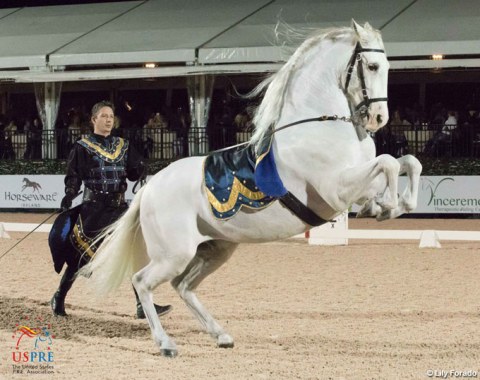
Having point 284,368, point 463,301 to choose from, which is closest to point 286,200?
point 284,368

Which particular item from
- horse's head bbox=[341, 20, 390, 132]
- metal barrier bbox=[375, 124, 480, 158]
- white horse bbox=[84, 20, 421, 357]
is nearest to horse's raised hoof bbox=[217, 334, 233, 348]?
white horse bbox=[84, 20, 421, 357]

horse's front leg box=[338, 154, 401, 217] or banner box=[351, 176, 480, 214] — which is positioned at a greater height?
horse's front leg box=[338, 154, 401, 217]

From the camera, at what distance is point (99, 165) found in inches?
312

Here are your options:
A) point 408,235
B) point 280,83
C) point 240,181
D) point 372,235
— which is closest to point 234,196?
point 240,181

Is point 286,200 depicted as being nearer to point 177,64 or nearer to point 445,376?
point 445,376

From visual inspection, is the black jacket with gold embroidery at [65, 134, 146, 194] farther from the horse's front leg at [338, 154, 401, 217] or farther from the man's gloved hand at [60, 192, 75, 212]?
the horse's front leg at [338, 154, 401, 217]

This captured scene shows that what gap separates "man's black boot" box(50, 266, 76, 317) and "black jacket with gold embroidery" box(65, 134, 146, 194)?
770 mm

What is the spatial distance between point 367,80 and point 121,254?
2323mm

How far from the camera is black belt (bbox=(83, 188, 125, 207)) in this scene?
7969mm

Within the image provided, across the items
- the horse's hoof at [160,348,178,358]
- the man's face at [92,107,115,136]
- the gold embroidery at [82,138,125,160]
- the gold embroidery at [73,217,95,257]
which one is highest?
the man's face at [92,107,115,136]

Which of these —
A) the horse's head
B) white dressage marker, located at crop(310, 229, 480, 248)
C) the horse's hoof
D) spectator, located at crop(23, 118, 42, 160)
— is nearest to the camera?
the horse's head

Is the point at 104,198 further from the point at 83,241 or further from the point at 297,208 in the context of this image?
the point at 297,208

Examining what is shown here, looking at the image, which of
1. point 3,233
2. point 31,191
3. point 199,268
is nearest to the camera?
point 199,268

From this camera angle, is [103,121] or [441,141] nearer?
[103,121]
